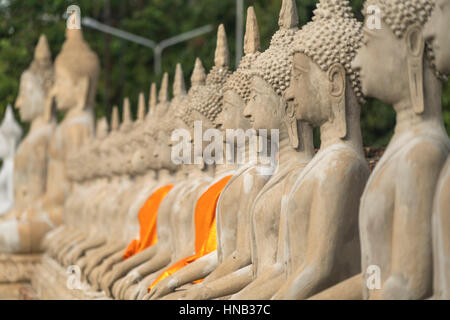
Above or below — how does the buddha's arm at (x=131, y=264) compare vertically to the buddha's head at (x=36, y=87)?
below

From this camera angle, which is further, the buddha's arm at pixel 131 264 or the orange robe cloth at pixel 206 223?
the buddha's arm at pixel 131 264

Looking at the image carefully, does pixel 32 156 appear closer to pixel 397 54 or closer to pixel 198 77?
pixel 198 77

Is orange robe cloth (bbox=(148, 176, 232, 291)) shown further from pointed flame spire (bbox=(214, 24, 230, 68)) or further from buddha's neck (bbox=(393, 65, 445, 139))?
buddha's neck (bbox=(393, 65, 445, 139))

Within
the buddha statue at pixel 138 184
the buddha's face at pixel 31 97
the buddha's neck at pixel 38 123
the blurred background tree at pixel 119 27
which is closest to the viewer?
the buddha statue at pixel 138 184

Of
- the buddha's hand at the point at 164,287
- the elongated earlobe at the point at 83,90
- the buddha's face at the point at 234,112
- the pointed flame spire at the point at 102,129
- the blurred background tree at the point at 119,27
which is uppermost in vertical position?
the blurred background tree at the point at 119,27

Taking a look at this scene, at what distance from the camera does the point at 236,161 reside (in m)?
7.36

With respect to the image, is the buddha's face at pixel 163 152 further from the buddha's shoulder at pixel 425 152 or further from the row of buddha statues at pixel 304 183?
the buddha's shoulder at pixel 425 152

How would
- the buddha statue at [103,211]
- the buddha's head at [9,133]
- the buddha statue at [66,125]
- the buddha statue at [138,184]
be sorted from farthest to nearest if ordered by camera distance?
the buddha's head at [9,133] → the buddha statue at [66,125] → the buddha statue at [103,211] → the buddha statue at [138,184]

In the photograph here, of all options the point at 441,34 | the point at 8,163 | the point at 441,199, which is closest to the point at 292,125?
the point at 441,34

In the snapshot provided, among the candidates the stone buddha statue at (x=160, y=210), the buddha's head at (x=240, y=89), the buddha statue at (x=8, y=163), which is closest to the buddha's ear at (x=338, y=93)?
the buddha's head at (x=240, y=89)

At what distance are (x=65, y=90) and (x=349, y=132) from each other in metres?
11.9

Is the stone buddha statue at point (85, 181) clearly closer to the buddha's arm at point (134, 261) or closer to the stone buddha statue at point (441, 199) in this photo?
the buddha's arm at point (134, 261)

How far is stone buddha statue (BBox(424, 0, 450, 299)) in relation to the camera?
3.89 meters

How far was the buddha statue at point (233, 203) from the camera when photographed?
21.2 ft
